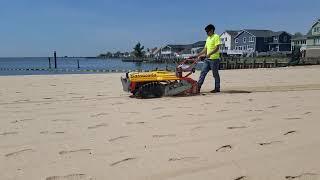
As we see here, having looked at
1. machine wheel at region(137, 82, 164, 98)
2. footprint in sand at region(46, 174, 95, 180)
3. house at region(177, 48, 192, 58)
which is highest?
house at region(177, 48, 192, 58)

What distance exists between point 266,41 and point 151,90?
95407 millimetres

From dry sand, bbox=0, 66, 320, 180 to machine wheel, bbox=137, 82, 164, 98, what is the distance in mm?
1546

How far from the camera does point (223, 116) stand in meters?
5.95

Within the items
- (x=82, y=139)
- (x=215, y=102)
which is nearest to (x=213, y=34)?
(x=215, y=102)

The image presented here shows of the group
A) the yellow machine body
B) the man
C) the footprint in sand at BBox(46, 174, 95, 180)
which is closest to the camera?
the footprint in sand at BBox(46, 174, 95, 180)

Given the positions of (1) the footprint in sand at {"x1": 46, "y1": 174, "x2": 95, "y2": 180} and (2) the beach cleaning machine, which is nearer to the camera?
(1) the footprint in sand at {"x1": 46, "y1": 174, "x2": 95, "y2": 180}

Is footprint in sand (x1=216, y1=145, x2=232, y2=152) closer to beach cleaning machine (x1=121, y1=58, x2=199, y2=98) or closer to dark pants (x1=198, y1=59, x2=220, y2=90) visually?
beach cleaning machine (x1=121, y1=58, x2=199, y2=98)

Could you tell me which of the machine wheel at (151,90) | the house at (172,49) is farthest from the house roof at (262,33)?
the machine wheel at (151,90)

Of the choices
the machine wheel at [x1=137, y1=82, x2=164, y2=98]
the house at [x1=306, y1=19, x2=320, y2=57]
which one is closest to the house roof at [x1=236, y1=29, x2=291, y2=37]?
the house at [x1=306, y1=19, x2=320, y2=57]

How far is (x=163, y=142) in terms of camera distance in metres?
4.48

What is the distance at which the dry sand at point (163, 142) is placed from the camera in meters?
3.52

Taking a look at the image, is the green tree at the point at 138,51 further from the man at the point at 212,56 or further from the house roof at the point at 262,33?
the man at the point at 212,56

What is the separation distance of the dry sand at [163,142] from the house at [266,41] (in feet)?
309

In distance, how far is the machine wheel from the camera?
8852mm
